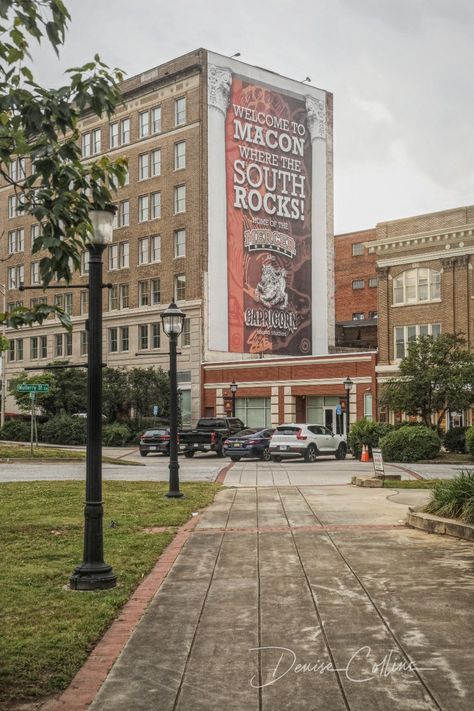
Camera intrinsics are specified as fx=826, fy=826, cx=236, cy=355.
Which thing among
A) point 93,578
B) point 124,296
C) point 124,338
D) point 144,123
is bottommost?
point 93,578

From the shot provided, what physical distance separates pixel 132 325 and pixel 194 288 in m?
7.70

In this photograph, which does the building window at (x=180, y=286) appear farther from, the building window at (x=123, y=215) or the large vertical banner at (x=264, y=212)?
the building window at (x=123, y=215)

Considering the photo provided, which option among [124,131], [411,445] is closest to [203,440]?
[411,445]

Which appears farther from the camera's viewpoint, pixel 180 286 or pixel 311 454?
pixel 180 286

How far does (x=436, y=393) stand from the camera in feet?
125

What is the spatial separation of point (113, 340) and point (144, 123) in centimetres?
1695

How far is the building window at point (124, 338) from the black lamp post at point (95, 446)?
55439 millimetres

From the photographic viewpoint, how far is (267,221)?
60.8 m

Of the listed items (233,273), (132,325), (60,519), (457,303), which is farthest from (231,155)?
(60,519)

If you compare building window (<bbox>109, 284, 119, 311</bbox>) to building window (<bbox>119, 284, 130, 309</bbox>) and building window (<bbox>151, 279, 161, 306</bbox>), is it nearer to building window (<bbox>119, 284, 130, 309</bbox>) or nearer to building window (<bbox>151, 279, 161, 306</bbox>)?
building window (<bbox>119, 284, 130, 309</bbox>)

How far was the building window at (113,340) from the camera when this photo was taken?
213ft

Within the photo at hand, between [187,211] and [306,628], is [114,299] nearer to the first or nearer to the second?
[187,211]

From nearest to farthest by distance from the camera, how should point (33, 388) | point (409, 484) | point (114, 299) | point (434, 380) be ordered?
point (409, 484) < point (33, 388) < point (434, 380) < point (114, 299)

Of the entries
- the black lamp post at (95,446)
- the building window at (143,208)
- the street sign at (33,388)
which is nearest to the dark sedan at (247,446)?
the street sign at (33,388)
